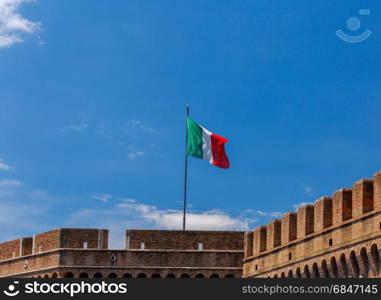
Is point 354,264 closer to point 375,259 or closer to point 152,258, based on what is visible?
point 375,259

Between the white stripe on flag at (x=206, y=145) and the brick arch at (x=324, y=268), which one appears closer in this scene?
the brick arch at (x=324, y=268)

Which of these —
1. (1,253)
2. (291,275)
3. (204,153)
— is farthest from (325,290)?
(1,253)

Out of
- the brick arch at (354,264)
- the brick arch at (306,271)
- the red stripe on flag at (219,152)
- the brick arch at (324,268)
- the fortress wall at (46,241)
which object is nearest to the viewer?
the brick arch at (354,264)

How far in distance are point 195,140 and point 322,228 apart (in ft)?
52.1

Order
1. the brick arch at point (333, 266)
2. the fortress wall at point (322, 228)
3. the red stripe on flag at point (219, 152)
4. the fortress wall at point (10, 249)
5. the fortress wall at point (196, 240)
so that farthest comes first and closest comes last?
the fortress wall at point (10, 249) < the red stripe on flag at point (219, 152) < the fortress wall at point (196, 240) < the brick arch at point (333, 266) < the fortress wall at point (322, 228)

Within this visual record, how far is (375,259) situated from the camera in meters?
33.1

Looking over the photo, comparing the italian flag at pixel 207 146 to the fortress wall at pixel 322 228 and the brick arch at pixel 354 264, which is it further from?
the brick arch at pixel 354 264

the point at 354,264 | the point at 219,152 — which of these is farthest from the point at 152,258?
the point at 354,264

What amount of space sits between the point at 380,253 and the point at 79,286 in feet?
36.9

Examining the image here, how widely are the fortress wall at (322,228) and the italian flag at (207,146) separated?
6697 mm

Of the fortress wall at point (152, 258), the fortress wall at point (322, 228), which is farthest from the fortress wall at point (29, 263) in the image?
the fortress wall at point (322, 228)

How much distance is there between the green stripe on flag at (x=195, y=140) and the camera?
171 ft

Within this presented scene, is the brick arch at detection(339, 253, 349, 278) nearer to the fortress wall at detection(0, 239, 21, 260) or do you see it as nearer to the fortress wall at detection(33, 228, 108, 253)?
the fortress wall at detection(33, 228, 108, 253)

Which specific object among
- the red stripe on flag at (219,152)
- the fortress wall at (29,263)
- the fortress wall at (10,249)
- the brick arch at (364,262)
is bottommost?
the brick arch at (364,262)
